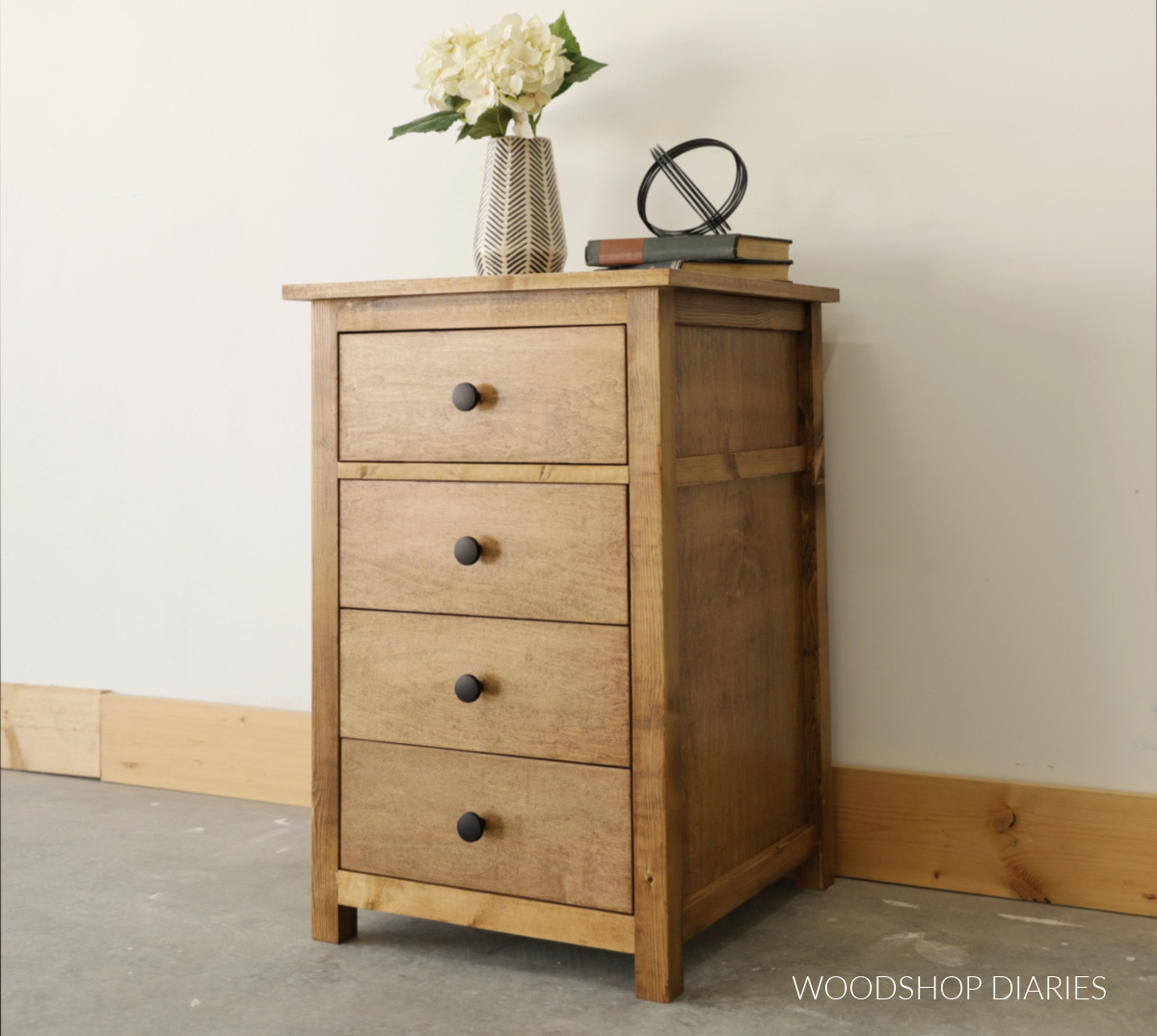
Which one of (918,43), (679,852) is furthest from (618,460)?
(918,43)

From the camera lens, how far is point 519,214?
1562 millimetres

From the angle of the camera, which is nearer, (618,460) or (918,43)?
(618,460)

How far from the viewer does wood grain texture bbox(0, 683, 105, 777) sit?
2.31 m

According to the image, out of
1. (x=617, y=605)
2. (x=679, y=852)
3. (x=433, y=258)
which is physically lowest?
(x=679, y=852)

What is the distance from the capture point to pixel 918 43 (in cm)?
168

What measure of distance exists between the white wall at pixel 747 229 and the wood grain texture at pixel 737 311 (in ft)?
0.45

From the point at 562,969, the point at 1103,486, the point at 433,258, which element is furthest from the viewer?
the point at 433,258

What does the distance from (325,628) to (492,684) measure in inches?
9.3

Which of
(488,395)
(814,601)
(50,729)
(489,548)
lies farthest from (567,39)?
(50,729)

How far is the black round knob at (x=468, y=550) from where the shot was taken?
4.60 feet

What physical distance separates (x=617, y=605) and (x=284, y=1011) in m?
0.56

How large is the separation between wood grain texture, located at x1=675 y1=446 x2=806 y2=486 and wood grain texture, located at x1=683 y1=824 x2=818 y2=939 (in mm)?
470

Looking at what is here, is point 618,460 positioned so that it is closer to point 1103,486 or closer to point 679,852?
point 679,852

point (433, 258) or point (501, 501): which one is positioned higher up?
point (433, 258)
